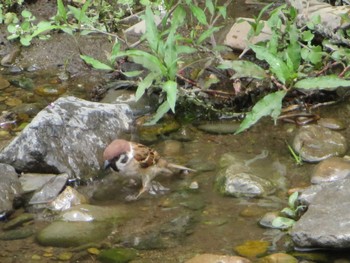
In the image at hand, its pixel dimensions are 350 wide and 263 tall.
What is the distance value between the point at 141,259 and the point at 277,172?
1323 millimetres

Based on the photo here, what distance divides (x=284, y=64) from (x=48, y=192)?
1.80 metres

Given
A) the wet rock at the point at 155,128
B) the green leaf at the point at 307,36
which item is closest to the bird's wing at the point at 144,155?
the wet rock at the point at 155,128

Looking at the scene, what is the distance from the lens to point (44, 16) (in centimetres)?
774

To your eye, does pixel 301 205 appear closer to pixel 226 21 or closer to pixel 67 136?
pixel 67 136

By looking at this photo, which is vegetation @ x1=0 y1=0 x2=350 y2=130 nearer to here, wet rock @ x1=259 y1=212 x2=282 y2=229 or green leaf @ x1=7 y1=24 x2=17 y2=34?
wet rock @ x1=259 y1=212 x2=282 y2=229

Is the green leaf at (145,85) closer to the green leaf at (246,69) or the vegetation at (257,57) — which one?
the vegetation at (257,57)

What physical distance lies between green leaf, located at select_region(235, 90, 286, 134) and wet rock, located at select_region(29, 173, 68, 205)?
122 centimetres

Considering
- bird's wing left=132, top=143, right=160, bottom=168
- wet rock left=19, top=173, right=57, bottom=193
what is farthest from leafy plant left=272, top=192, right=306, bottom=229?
wet rock left=19, top=173, right=57, bottom=193

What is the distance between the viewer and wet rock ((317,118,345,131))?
5.43m

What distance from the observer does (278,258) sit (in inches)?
155

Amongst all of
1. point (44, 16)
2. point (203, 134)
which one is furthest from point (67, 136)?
point (44, 16)

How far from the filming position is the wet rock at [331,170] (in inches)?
185

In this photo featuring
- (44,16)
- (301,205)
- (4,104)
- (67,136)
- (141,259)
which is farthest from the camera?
(44,16)

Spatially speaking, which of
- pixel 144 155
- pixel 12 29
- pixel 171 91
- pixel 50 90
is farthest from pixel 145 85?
pixel 12 29
